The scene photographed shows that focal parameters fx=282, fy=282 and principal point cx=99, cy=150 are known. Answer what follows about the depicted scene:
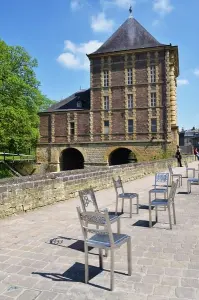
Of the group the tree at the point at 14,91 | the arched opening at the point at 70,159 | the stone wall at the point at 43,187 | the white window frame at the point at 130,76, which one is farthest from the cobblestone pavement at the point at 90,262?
the arched opening at the point at 70,159

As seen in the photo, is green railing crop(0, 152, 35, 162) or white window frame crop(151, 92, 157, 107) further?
white window frame crop(151, 92, 157, 107)

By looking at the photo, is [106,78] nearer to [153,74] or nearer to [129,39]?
[153,74]

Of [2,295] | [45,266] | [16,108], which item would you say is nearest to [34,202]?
[45,266]

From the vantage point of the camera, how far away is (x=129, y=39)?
123 feet

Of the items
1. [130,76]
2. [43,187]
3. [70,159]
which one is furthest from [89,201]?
[70,159]

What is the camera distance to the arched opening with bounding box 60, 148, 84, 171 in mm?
39094

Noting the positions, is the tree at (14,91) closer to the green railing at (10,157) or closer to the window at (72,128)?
the green railing at (10,157)

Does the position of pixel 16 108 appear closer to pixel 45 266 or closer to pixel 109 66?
pixel 109 66

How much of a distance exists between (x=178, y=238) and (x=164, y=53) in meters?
32.6

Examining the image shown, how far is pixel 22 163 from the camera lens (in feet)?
123

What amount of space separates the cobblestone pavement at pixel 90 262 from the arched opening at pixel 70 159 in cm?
3260

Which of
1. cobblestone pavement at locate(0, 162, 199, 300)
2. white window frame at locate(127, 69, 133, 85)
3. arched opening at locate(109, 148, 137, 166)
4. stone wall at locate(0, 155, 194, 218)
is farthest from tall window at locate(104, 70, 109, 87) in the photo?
cobblestone pavement at locate(0, 162, 199, 300)

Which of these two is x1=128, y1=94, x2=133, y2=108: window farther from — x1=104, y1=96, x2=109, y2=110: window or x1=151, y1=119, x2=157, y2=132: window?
x1=151, y1=119, x2=157, y2=132: window

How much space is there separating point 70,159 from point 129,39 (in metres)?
18.3
